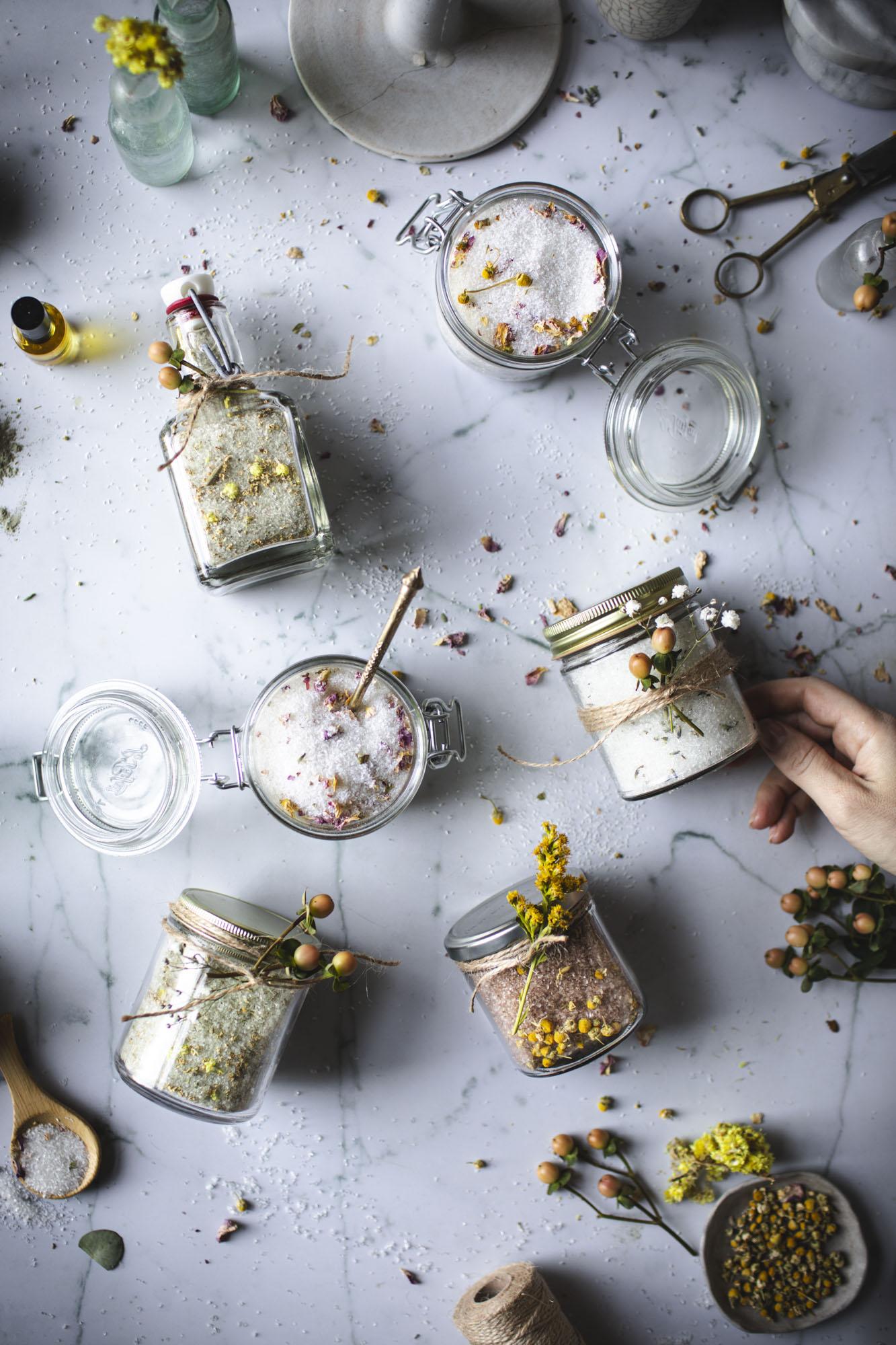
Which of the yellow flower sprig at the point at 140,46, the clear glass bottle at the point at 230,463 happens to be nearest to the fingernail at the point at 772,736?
the clear glass bottle at the point at 230,463

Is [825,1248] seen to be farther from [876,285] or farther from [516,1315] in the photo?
[876,285]

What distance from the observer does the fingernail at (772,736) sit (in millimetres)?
1272

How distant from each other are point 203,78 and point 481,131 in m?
0.39

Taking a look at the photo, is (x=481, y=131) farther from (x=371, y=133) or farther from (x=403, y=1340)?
(x=403, y=1340)

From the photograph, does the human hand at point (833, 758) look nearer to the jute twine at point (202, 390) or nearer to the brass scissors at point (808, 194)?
the brass scissors at point (808, 194)

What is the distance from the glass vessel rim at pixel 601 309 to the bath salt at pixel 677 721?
15.2 inches

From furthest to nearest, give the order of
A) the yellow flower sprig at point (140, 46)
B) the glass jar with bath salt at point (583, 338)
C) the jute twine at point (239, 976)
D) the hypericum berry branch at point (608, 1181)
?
the hypericum berry branch at point (608, 1181) → the glass jar with bath salt at point (583, 338) → the jute twine at point (239, 976) → the yellow flower sprig at point (140, 46)

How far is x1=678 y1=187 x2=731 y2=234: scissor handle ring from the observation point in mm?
1348

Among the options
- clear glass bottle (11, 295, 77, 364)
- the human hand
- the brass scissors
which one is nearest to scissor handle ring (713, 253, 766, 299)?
the brass scissors

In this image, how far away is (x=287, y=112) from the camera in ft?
4.35

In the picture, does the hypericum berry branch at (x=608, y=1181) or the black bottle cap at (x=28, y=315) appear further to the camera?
the hypericum berry branch at (x=608, y=1181)

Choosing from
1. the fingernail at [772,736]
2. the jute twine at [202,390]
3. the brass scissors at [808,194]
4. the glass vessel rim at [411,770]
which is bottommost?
the fingernail at [772,736]

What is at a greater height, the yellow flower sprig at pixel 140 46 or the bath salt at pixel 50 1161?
the yellow flower sprig at pixel 140 46

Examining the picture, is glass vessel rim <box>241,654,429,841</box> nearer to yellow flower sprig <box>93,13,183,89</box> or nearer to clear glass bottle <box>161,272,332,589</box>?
clear glass bottle <box>161,272,332,589</box>
